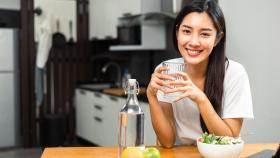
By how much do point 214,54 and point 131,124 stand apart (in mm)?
543

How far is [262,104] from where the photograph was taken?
2.65 metres

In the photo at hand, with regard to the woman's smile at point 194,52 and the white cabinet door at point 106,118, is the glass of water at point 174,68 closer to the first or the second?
the woman's smile at point 194,52

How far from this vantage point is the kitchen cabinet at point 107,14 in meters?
4.25

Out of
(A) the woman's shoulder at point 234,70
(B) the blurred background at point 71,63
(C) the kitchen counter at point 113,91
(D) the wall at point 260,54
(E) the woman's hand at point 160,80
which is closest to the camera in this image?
(E) the woman's hand at point 160,80

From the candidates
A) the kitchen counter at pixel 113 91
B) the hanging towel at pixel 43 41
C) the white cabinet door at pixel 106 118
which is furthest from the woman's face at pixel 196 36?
the hanging towel at pixel 43 41

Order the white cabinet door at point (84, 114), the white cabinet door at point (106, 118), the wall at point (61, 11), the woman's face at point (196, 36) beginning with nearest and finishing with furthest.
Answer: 1. the woman's face at point (196, 36)
2. the white cabinet door at point (106, 118)
3. the white cabinet door at point (84, 114)
4. the wall at point (61, 11)

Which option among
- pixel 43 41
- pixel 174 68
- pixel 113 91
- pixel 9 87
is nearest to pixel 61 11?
pixel 43 41

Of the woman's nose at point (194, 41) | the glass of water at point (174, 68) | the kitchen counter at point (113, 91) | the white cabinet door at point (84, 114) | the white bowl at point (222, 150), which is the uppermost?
the woman's nose at point (194, 41)

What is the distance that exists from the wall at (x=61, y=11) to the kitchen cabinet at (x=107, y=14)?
0.26m

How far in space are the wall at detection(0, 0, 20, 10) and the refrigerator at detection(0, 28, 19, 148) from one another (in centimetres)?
34

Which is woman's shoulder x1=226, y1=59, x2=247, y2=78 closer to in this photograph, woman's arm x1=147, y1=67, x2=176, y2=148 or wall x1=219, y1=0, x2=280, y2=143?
woman's arm x1=147, y1=67, x2=176, y2=148

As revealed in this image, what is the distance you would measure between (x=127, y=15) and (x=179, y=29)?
2752mm

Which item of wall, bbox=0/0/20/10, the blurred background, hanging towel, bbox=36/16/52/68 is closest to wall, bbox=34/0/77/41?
the blurred background

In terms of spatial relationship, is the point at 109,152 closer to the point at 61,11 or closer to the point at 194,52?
the point at 194,52
